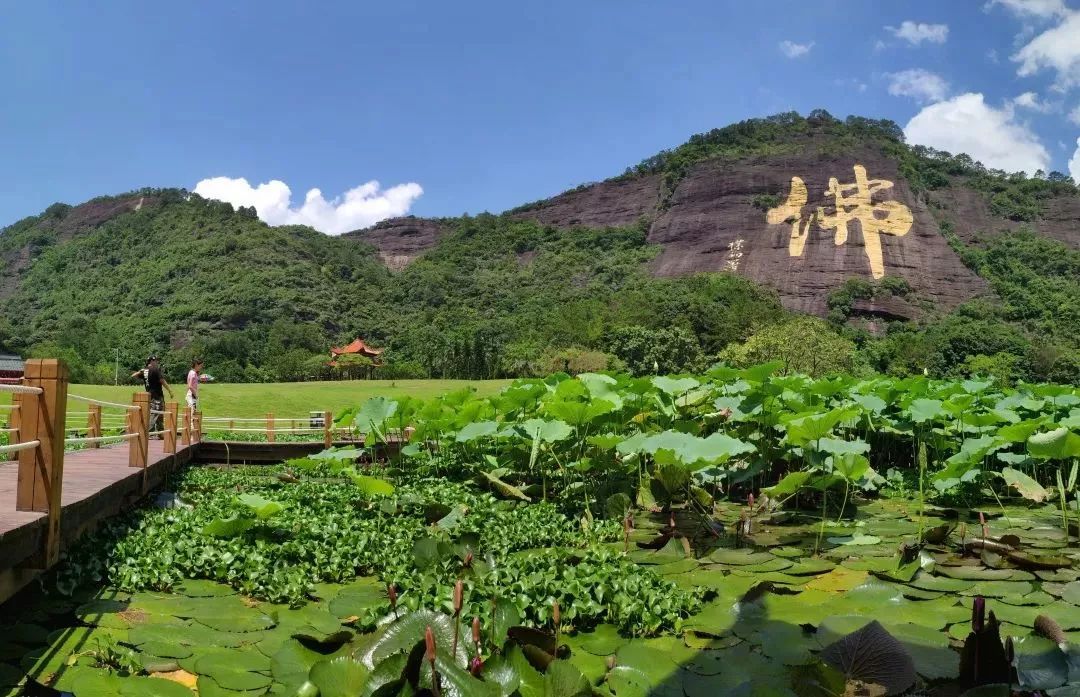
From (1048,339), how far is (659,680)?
51.8m

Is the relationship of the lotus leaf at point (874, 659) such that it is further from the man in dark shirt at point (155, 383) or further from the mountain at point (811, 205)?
the mountain at point (811, 205)

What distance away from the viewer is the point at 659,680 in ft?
8.43

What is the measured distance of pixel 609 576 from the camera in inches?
143

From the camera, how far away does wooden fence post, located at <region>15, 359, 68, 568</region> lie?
139 inches

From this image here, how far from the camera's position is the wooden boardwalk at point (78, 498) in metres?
3.19

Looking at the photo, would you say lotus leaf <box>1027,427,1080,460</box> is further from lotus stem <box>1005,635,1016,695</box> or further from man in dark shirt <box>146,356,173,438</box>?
man in dark shirt <box>146,356,173,438</box>

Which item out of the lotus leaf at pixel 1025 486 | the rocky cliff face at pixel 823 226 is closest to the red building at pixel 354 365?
the rocky cliff face at pixel 823 226

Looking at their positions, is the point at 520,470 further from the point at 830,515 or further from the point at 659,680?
the point at 659,680

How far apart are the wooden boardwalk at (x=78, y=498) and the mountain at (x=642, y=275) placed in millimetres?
26997

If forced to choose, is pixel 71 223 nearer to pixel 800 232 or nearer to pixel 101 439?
pixel 800 232

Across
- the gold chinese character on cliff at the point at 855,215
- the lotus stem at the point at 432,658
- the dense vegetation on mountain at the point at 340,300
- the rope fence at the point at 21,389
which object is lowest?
the lotus stem at the point at 432,658

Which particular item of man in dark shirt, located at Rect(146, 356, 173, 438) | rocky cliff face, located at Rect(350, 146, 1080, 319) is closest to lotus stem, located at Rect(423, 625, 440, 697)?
man in dark shirt, located at Rect(146, 356, 173, 438)

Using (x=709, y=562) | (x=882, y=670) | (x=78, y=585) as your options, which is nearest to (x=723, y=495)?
(x=709, y=562)

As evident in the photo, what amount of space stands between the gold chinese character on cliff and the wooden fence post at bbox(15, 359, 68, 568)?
67.4 metres
